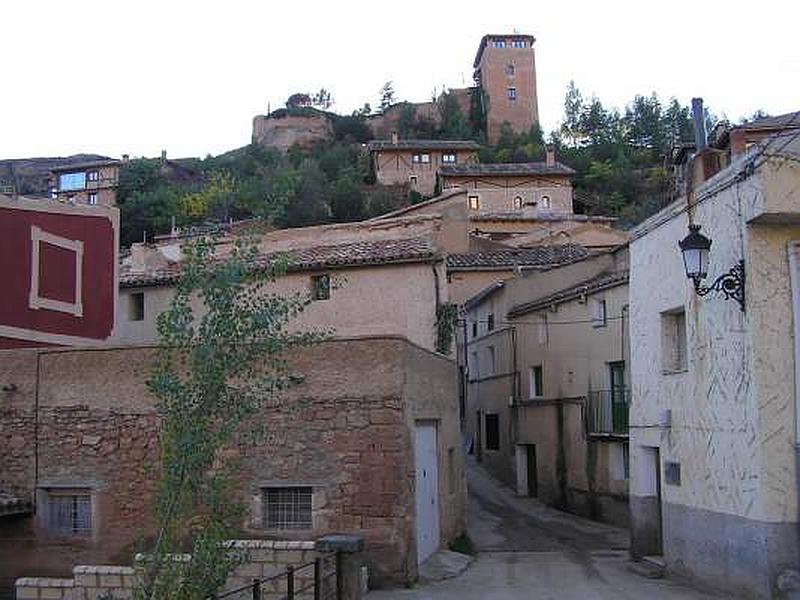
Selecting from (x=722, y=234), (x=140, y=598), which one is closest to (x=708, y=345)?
(x=722, y=234)

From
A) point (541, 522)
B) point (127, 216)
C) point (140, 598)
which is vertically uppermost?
point (127, 216)

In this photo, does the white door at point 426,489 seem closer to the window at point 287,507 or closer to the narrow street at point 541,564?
the narrow street at point 541,564

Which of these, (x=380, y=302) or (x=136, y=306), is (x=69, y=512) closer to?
(x=380, y=302)

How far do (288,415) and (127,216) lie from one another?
5306cm

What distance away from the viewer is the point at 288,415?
14531 mm

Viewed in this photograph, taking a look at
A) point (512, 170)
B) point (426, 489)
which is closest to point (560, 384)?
point (426, 489)

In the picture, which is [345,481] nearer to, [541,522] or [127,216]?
[541,522]

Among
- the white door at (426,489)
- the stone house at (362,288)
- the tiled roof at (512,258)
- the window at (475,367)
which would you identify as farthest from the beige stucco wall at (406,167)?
the white door at (426,489)

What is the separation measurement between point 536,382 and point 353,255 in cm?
1062

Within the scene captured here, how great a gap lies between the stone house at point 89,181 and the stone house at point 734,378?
226 ft

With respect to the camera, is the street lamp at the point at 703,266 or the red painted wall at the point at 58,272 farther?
the red painted wall at the point at 58,272

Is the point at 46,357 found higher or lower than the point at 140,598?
higher

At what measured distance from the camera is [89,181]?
3314 inches

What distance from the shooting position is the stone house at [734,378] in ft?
37.7
